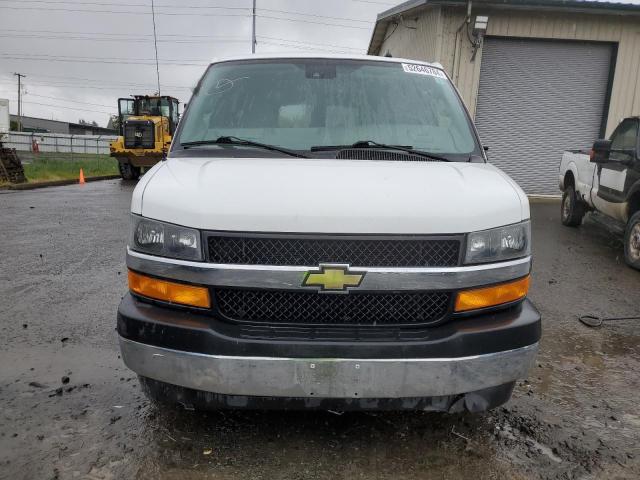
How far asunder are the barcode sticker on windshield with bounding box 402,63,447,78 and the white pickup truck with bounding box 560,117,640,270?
13.4ft

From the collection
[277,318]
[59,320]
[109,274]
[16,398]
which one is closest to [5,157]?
[109,274]

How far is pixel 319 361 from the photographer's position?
2223mm

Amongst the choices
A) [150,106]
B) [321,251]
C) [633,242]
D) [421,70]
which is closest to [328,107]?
[421,70]

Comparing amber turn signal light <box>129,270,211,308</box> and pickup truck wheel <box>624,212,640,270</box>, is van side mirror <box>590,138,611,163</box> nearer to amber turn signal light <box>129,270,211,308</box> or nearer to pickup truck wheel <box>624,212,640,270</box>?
pickup truck wheel <box>624,212,640,270</box>

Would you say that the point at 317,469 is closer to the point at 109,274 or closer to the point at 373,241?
the point at 373,241

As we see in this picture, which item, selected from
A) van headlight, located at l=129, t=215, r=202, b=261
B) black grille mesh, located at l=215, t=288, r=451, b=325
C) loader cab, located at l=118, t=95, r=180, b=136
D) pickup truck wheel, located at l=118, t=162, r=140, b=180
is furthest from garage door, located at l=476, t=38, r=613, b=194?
pickup truck wheel, located at l=118, t=162, r=140, b=180

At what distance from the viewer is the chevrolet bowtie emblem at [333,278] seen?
88.5 inches

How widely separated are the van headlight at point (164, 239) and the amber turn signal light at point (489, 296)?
1.19 m

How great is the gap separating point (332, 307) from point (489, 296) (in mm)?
721

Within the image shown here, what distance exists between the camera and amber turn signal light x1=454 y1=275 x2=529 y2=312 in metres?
2.36

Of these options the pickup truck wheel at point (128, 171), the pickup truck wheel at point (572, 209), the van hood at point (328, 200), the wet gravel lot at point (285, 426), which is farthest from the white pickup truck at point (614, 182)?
the pickup truck wheel at point (128, 171)

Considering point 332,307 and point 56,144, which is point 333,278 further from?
point 56,144

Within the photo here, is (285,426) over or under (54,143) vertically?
over

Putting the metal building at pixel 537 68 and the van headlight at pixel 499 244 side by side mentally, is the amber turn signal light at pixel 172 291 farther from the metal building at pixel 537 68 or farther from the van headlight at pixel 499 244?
the metal building at pixel 537 68
